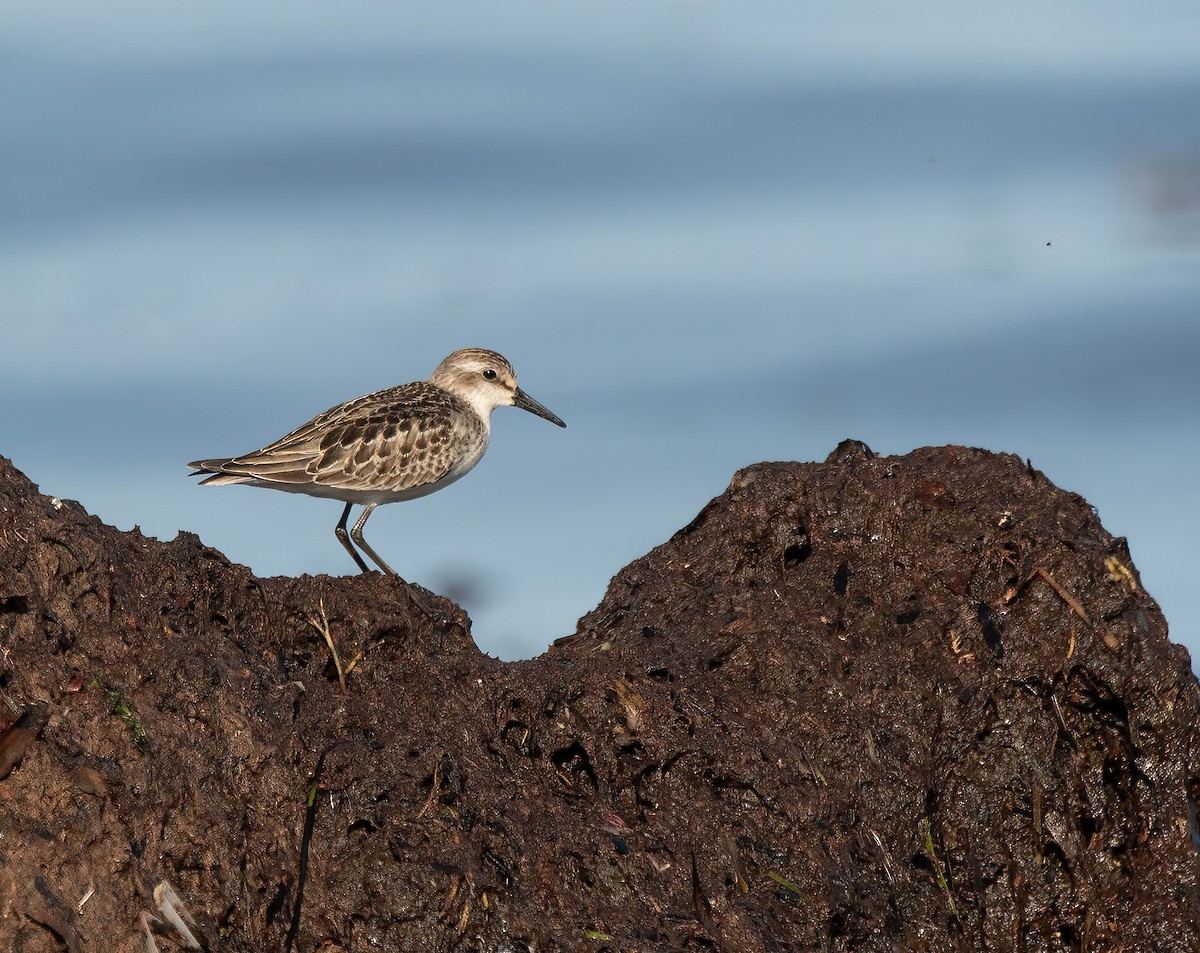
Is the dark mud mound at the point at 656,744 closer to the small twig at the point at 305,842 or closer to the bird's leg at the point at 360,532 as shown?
the small twig at the point at 305,842

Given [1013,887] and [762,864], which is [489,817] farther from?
[1013,887]

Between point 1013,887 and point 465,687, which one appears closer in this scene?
point 465,687

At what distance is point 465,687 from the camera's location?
6.95 meters

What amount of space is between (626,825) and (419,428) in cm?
561

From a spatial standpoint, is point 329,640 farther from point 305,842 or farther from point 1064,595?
point 1064,595

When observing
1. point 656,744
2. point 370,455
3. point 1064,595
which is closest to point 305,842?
point 656,744

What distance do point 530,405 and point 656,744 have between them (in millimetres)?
7032

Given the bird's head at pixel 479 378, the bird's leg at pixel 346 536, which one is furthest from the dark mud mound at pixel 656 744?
the bird's head at pixel 479 378

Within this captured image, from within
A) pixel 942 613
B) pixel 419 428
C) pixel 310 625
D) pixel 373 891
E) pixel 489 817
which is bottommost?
pixel 373 891

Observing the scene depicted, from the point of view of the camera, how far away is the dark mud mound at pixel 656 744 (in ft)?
19.2

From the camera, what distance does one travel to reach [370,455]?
37.5 ft

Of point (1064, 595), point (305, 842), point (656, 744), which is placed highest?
point (1064, 595)

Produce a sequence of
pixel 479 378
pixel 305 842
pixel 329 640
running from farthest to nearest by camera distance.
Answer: pixel 479 378
pixel 329 640
pixel 305 842

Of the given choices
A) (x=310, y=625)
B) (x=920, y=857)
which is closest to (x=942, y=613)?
(x=920, y=857)
